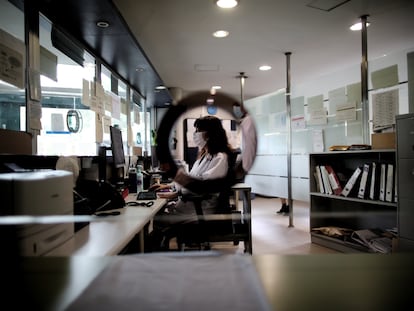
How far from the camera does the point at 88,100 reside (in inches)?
85.7

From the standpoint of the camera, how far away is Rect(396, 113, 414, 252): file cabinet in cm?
181

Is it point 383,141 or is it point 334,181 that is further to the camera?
point 334,181

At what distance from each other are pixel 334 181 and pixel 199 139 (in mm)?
2447

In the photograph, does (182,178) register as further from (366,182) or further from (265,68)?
(366,182)

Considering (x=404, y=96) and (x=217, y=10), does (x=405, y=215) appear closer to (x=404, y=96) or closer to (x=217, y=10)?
(x=404, y=96)

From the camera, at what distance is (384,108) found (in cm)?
246

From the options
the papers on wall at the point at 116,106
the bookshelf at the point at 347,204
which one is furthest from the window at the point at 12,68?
the bookshelf at the point at 347,204

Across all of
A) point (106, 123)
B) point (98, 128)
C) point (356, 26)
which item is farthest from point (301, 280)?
point (356, 26)

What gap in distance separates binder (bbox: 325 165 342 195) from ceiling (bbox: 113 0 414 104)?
0.99 m

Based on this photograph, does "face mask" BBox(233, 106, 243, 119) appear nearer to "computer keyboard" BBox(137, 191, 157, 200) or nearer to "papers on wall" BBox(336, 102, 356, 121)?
"computer keyboard" BBox(137, 191, 157, 200)

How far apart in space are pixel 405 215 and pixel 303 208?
146cm

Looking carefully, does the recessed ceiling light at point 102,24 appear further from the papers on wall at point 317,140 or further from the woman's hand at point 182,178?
the papers on wall at point 317,140

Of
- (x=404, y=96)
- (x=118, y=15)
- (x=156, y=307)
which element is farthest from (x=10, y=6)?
(x=404, y=96)

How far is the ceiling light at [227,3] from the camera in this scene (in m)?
2.03
